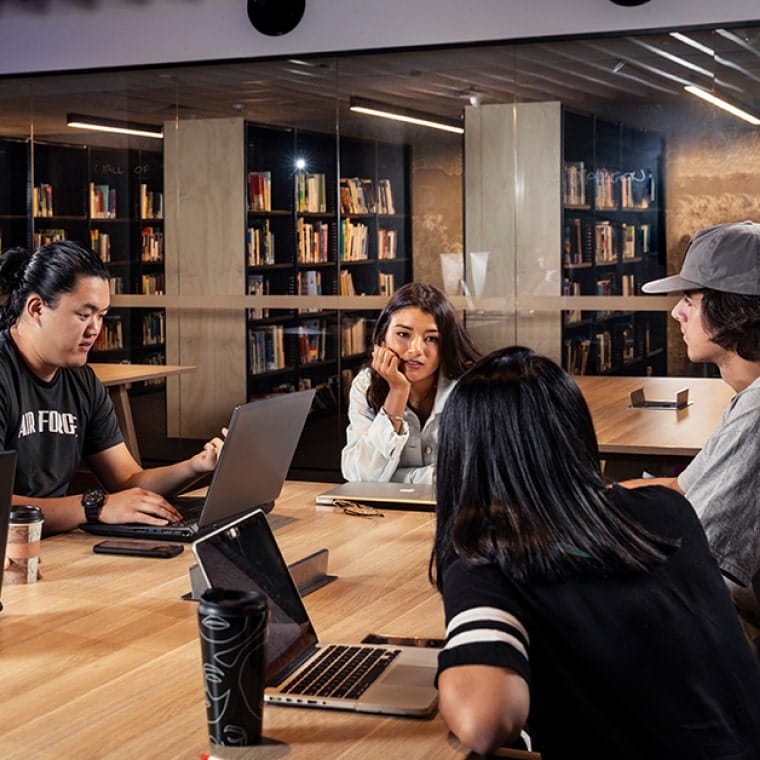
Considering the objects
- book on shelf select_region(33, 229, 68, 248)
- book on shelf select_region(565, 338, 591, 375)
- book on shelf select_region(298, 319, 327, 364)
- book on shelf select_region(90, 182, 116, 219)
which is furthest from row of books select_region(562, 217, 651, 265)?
book on shelf select_region(33, 229, 68, 248)

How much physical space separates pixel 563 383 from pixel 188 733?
24.6 inches

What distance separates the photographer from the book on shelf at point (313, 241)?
6.63 meters

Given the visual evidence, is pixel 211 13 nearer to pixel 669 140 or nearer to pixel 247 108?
pixel 247 108

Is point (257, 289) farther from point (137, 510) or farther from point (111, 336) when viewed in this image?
point (137, 510)

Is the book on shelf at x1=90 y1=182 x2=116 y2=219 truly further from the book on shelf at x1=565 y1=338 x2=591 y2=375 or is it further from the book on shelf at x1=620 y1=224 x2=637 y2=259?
the book on shelf at x1=620 y1=224 x2=637 y2=259

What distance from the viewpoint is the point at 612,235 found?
6129 millimetres

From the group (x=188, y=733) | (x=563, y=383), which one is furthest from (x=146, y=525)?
(x=563, y=383)

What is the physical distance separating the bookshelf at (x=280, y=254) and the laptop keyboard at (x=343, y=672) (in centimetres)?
489

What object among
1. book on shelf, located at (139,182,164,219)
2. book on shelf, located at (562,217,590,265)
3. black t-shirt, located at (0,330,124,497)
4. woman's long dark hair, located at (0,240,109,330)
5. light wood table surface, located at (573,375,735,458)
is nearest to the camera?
black t-shirt, located at (0,330,124,497)

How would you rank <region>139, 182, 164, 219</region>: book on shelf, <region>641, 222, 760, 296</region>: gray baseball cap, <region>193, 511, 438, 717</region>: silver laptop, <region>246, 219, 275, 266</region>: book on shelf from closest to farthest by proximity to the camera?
<region>193, 511, 438, 717</region>: silver laptop
<region>641, 222, 760, 296</region>: gray baseball cap
<region>246, 219, 275, 266</region>: book on shelf
<region>139, 182, 164, 219</region>: book on shelf

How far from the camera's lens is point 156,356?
23.5ft

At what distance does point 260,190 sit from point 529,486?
552 cm

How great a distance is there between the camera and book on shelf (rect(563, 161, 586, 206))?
6125mm

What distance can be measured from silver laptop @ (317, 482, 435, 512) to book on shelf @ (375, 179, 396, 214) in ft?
11.8
